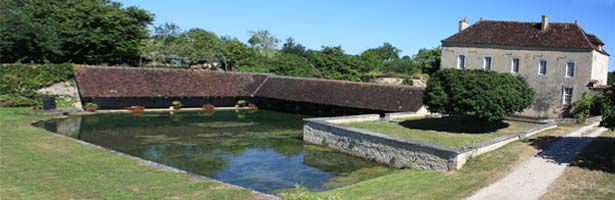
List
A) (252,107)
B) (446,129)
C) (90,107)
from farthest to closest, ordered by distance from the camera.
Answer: (252,107) → (90,107) → (446,129)

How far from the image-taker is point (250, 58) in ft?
171

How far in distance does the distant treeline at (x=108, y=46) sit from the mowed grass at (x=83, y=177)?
69.6 feet

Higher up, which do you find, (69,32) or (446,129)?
(69,32)

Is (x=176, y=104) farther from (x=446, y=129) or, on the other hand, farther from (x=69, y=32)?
(x=446, y=129)

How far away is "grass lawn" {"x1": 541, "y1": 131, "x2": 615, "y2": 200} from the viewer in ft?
33.8

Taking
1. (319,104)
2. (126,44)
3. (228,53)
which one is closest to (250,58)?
(228,53)

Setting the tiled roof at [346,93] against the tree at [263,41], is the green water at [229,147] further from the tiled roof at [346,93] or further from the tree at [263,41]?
the tree at [263,41]

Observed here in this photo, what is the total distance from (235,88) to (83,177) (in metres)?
24.2

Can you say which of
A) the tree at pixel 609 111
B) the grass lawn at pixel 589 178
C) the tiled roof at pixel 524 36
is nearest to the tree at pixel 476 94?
the grass lawn at pixel 589 178

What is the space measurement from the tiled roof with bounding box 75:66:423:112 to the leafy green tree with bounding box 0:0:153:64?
5.99 m

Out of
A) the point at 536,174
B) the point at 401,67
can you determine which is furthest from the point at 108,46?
the point at 401,67

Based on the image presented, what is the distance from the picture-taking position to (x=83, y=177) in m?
11.4

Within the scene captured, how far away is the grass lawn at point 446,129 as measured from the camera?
57.0ft

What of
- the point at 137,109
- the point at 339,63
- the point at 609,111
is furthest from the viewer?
the point at 339,63
